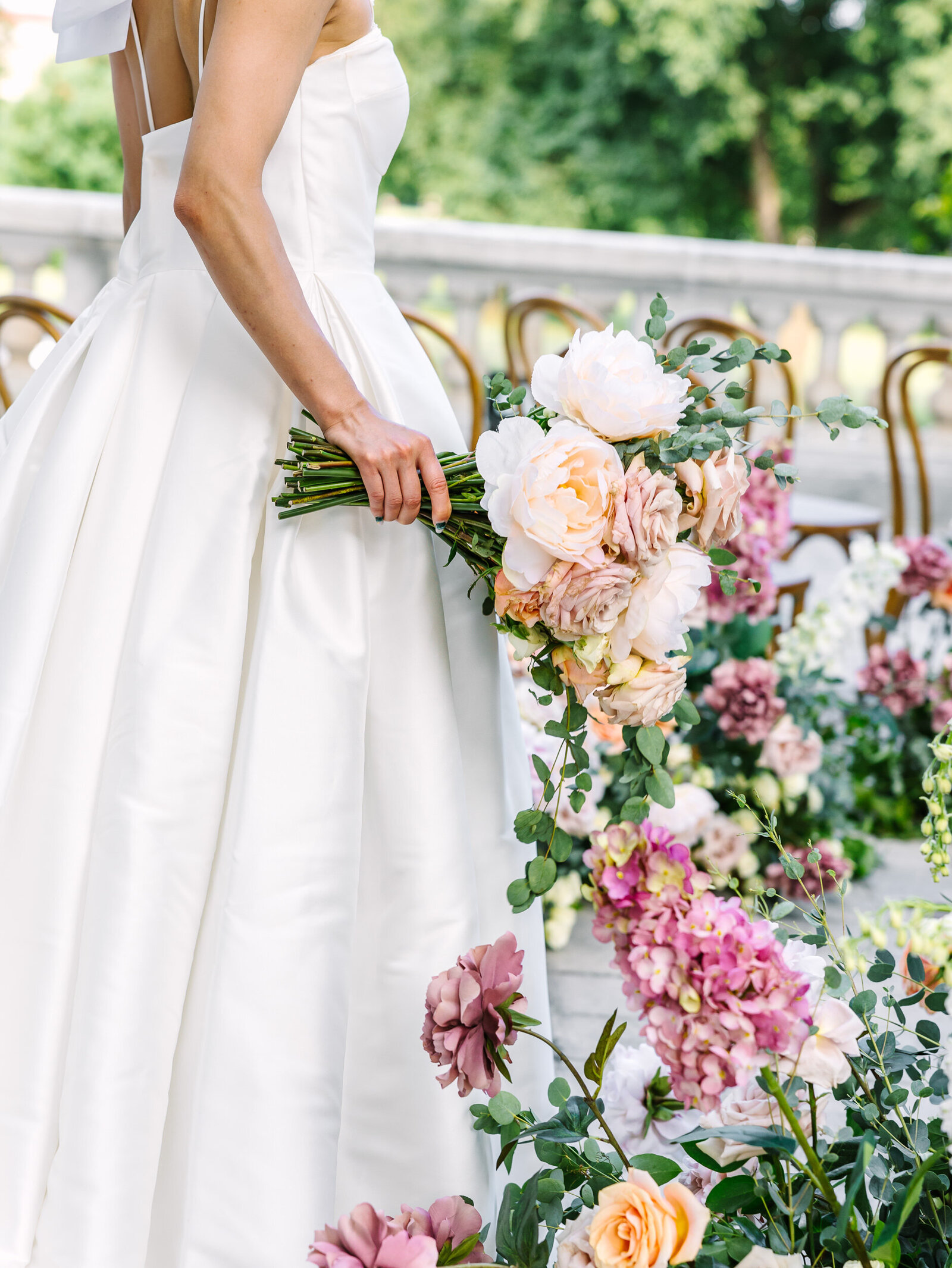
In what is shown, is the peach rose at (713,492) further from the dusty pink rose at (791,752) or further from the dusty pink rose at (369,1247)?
the dusty pink rose at (791,752)

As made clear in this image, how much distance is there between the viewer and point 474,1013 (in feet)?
3.32

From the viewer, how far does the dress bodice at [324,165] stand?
4.09 ft

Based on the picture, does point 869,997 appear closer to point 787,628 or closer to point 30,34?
point 787,628

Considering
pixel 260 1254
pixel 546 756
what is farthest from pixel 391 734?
pixel 546 756

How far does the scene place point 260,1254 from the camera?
1.14m

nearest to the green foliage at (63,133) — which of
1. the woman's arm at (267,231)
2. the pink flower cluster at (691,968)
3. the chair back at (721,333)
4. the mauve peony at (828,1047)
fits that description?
the chair back at (721,333)

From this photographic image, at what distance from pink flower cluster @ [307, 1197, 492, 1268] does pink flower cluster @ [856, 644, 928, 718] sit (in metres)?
2.11

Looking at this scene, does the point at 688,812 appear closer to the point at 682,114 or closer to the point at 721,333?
the point at 721,333

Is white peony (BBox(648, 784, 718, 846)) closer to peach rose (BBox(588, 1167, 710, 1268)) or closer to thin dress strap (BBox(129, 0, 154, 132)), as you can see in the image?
peach rose (BBox(588, 1167, 710, 1268))

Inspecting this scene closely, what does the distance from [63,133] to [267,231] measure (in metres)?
15.1

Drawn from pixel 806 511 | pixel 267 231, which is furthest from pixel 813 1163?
pixel 806 511

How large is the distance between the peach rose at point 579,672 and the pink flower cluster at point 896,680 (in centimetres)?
184

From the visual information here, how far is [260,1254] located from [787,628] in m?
2.26

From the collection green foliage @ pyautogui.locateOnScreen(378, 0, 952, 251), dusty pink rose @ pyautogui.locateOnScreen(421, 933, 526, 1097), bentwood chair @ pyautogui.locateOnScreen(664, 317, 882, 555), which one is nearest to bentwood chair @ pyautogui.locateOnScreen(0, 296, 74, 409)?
bentwood chair @ pyautogui.locateOnScreen(664, 317, 882, 555)
